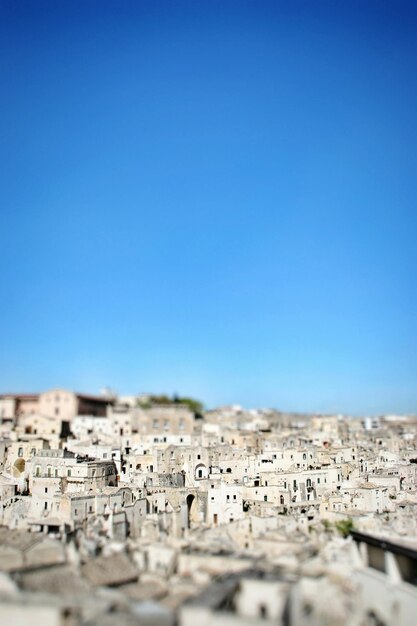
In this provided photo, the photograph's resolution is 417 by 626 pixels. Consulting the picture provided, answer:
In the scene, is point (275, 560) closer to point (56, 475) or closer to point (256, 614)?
point (256, 614)

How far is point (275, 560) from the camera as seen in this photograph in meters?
24.8

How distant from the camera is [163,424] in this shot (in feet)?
211

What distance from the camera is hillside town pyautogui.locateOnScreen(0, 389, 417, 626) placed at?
20.5m

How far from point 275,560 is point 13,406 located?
51.4m

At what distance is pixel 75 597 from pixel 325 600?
905 centimetres

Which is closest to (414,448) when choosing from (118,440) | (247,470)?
(247,470)

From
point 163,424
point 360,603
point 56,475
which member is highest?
point 163,424

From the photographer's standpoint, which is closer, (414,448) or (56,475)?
(56,475)

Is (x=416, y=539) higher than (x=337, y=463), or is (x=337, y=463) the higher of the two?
(x=337, y=463)

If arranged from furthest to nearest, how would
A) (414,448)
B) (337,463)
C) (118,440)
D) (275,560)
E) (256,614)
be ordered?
(414,448) < (118,440) < (337,463) < (275,560) < (256,614)

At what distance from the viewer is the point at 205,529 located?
102 ft

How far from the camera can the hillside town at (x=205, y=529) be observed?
20547 mm

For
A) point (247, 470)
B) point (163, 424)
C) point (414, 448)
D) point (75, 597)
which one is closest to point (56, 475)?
point (247, 470)

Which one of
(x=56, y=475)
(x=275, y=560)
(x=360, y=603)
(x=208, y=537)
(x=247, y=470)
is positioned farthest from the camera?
(x=247, y=470)
